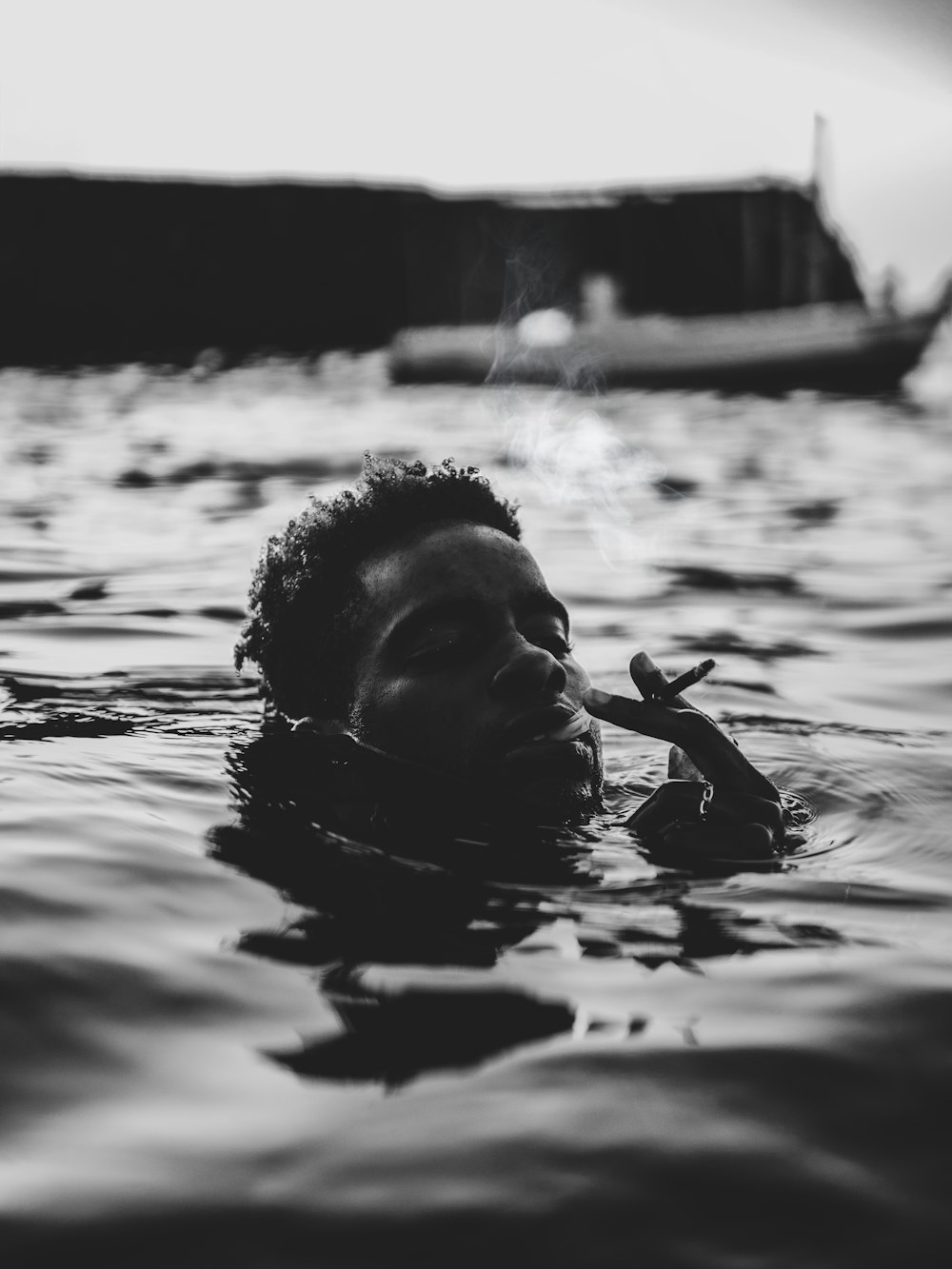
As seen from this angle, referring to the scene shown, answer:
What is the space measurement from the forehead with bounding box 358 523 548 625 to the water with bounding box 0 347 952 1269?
0.77 meters

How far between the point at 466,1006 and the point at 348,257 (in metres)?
38.6

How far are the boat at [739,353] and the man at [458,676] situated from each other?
2212 centimetres

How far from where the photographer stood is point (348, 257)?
3947cm

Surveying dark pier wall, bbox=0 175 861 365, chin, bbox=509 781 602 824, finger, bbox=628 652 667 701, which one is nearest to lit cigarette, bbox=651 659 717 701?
finger, bbox=628 652 667 701

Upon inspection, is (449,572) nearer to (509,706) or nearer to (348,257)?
(509,706)

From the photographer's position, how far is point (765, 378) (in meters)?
26.5

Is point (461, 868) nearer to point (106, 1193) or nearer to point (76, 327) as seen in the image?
point (106, 1193)

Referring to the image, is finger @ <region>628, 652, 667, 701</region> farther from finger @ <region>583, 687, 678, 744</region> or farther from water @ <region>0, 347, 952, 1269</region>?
water @ <region>0, 347, 952, 1269</region>

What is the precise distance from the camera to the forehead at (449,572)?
4.29 meters

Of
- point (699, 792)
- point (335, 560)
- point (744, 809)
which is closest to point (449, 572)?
point (335, 560)

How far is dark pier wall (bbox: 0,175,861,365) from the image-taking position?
1421 inches

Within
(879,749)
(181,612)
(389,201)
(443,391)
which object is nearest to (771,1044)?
(879,749)

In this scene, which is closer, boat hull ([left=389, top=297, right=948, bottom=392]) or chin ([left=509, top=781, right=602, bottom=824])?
chin ([left=509, top=781, right=602, bottom=824])

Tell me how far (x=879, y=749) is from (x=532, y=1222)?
11.4 feet
